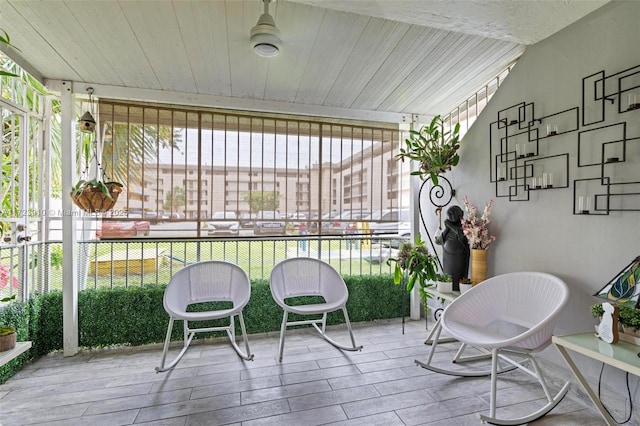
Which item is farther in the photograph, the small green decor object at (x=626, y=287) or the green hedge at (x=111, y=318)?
the green hedge at (x=111, y=318)

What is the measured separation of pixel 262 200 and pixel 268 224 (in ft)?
0.87

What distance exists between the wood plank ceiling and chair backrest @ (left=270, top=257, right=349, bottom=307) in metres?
1.62

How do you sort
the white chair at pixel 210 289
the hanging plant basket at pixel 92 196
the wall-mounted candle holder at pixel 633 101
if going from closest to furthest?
the wall-mounted candle holder at pixel 633 101 → the hanging plant basket at pixel 92 196 → the white chair at pixel 210 289

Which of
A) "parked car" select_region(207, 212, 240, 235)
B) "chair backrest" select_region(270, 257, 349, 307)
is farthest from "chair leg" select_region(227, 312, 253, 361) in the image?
"parked car" select_region(207, 212, 240, 235)

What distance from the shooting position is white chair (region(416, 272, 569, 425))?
1869 mm

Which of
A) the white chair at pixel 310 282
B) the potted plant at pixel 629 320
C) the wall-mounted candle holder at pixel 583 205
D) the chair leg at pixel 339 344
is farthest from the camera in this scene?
the white chair at pixel 310 282

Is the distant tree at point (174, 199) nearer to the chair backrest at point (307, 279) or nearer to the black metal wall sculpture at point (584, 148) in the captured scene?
the chair backrest at point (307, 279)

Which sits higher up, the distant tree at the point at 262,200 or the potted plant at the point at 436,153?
the potted plant at the point at 436,153

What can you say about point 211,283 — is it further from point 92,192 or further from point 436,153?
point 436,153

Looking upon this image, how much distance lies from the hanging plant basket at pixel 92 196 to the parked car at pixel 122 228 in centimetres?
42

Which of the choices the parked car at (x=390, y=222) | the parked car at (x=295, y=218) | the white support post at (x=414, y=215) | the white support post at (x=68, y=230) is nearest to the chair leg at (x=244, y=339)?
the parked car at (x=295, y=218)

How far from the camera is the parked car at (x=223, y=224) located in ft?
10.7

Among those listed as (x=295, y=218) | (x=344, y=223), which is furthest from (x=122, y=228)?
(x=344, y=223)

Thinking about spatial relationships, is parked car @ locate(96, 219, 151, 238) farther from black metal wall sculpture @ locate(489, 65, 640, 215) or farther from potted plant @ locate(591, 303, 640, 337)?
potted plant @ locate(591, 303, 640, 337)
